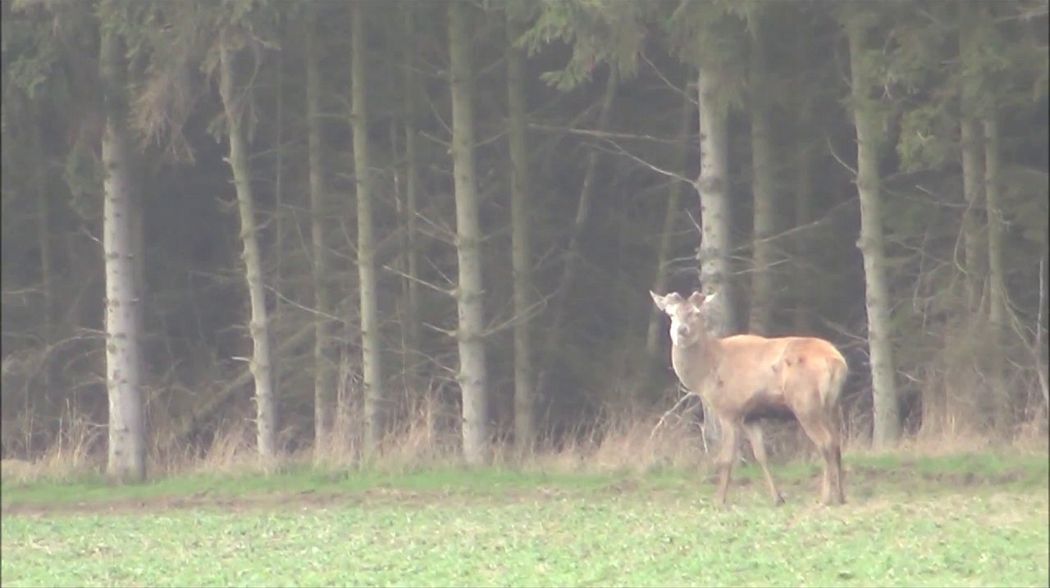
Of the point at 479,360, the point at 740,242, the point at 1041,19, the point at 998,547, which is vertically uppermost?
the point at 1041,19

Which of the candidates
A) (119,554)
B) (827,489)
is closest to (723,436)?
(827,489)

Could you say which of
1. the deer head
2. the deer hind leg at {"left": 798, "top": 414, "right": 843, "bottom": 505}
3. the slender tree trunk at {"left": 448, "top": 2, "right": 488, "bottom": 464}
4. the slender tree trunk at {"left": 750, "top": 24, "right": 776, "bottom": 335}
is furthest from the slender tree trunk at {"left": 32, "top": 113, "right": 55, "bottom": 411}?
the deer hind leg at {"left": 798, "top": 414, "right": 843, "bottom": 505}

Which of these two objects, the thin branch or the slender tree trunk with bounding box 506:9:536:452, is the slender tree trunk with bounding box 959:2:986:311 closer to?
the thin branch

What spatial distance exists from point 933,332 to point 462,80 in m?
5.78

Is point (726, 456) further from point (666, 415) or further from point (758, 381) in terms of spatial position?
point (666, 415)

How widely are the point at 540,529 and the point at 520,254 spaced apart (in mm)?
8165

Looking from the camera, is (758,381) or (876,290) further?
(876,290)

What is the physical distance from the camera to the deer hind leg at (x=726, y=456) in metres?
15.2

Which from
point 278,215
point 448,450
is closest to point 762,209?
point 448,450

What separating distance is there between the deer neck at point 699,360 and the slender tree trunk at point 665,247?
6.20 metres

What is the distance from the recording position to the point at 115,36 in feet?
58.8

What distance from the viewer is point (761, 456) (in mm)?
15180

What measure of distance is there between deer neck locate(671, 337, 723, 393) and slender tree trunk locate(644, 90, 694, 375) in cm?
620

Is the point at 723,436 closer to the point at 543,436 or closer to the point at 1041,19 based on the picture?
the point at 1041,19
